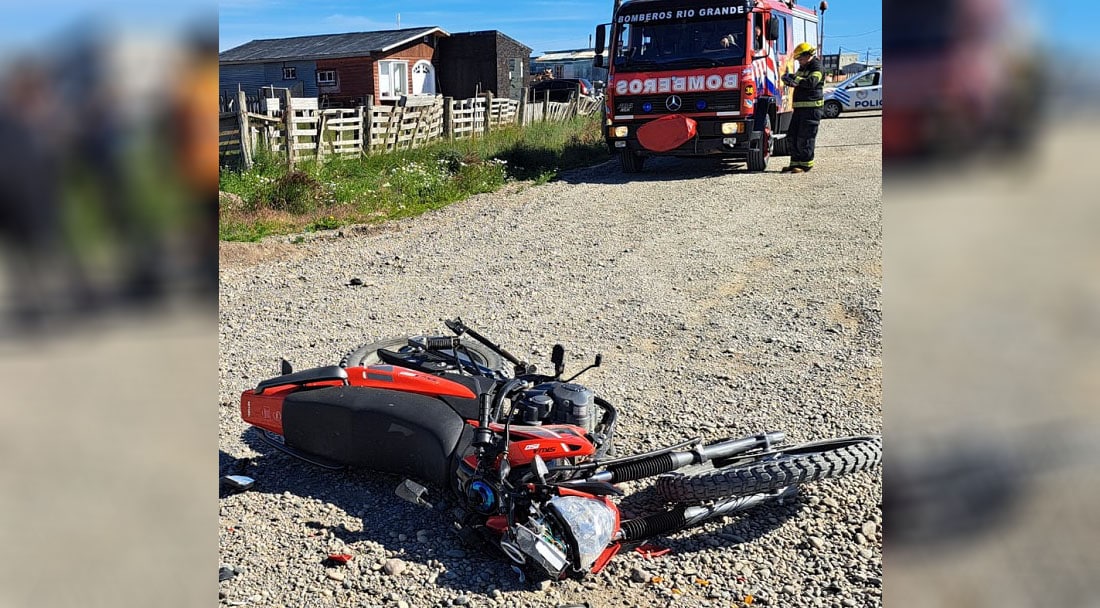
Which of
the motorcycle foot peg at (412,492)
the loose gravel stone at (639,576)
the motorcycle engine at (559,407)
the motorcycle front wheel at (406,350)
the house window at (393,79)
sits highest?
the house window at (393,79)

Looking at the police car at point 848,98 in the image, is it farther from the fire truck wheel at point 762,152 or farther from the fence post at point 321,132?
the fence post at point 321,132

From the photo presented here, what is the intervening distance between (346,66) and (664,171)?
2296 cm

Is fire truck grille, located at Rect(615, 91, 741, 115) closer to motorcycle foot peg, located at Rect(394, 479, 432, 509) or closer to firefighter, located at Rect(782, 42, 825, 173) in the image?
firefighter, located at Rect(782, 42, 825, 173)

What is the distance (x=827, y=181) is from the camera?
13.4 metres

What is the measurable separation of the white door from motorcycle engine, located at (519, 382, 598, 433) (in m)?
33.8

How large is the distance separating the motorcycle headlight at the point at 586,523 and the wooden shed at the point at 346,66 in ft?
104

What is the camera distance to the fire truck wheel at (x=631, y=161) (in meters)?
15.0

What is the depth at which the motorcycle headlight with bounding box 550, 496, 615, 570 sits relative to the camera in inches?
125

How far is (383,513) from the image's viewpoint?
391 centimetres

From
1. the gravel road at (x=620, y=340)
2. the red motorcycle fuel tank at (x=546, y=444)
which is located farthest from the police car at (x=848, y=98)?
the red motorcycle fuel tank at (x=546, y=444)

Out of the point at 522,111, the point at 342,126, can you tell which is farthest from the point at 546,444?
the point at 522,111

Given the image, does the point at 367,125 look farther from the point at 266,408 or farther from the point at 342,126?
the point at 266,408
